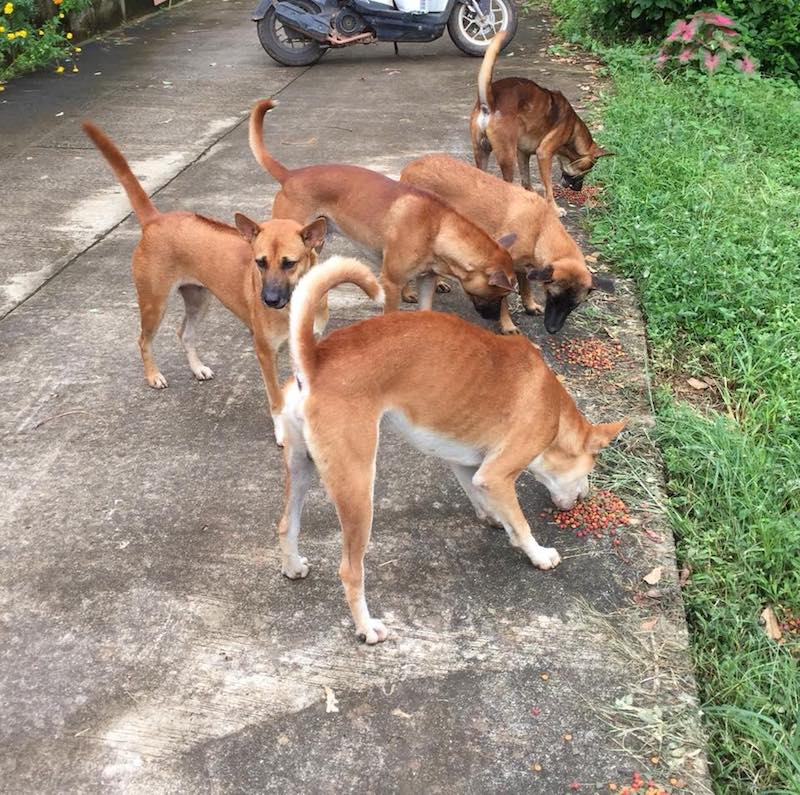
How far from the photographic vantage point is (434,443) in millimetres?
3064

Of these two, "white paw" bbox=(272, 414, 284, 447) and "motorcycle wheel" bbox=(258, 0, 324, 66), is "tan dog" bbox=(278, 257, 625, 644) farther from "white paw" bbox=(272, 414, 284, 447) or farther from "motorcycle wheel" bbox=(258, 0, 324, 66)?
"motorcycle wheel" bbox=(258, 0, 324, 66)

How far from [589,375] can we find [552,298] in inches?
21.2

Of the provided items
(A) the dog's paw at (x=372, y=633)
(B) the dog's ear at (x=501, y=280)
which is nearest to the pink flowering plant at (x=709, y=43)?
(B) the dog's ear at (x=501, y=280)

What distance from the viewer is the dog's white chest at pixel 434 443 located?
2.97 metres

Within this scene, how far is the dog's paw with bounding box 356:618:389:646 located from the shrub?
30.6 feet

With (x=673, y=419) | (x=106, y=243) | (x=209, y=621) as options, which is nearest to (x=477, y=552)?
(x=209, y=621)

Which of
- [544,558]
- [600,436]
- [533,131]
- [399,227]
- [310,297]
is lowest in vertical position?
[544,558]

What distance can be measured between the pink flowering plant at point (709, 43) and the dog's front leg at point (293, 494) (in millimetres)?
8554

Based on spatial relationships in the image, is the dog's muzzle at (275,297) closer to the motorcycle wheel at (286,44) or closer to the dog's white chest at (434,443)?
the dog's white chest at (434,443)

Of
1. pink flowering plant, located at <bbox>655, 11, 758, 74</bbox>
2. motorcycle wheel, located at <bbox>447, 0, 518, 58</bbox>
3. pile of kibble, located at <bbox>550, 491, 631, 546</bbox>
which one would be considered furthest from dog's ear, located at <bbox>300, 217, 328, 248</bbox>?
motorcycle wheel, located at <bbox>447, 0, 518, 58</bbox>

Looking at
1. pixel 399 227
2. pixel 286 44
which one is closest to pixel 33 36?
pixel 286 44

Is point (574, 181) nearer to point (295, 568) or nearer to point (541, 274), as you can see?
point (541, 274)

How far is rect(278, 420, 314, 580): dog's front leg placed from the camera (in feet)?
9.25

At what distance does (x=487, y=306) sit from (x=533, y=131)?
2.84m
